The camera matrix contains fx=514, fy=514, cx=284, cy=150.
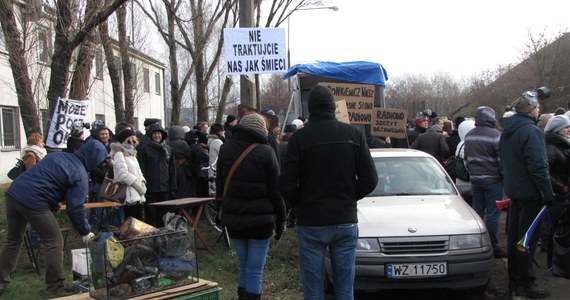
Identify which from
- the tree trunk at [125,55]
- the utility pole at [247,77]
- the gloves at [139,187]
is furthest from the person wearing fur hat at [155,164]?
the tree trunk at [125,55]

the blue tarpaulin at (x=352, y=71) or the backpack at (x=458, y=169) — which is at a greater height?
the blue tarpaulin at (x=352, y=71)

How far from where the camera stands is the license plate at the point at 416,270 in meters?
4.97

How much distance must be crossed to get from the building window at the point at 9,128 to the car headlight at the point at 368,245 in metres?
17.4

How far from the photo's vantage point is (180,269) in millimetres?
4129

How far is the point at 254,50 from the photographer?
281 inches

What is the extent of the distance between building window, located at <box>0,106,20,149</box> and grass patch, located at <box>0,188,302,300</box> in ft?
42.5

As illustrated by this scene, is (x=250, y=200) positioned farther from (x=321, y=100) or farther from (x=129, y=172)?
(x=129, y=172)

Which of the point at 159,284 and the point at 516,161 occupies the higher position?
the point at 516,161

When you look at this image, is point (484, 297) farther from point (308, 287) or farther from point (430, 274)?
point (308, 287)

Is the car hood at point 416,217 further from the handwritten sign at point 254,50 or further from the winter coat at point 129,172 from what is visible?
the winter coat at point 129,172

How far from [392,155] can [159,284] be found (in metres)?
3.75

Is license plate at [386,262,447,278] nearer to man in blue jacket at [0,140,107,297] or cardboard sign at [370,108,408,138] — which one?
man in blue jacket at [0,140,107,297]

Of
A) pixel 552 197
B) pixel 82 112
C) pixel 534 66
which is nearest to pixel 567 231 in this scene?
pixel 552 197

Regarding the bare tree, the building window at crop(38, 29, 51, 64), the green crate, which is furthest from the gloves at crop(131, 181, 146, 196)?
the building window at crop(38, 29, 51, 64)
